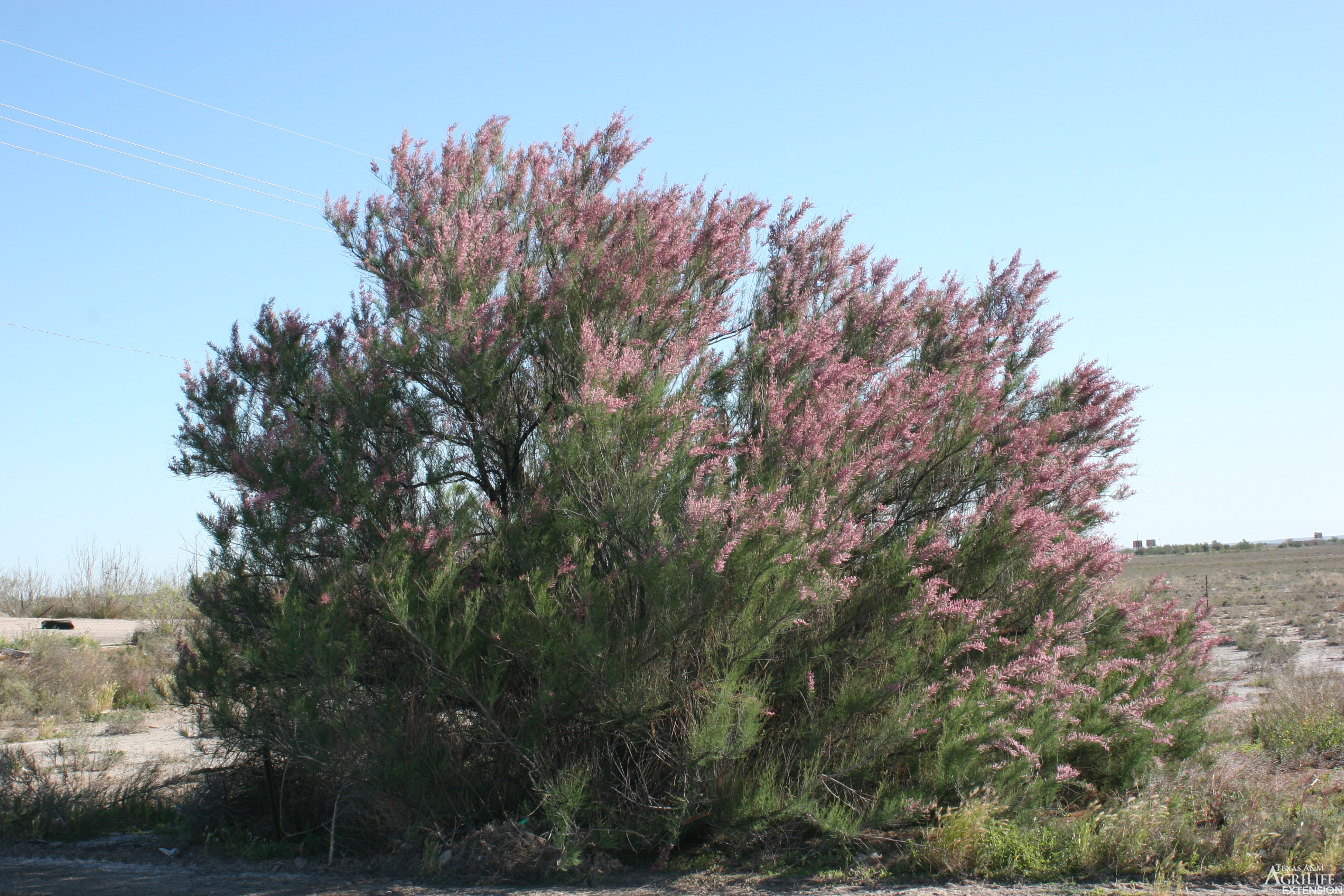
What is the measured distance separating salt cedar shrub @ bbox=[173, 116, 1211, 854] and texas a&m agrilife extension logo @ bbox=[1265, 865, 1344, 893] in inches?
52.0

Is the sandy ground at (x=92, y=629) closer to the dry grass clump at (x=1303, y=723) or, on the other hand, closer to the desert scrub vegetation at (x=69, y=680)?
the desert scrub vegetation at (x=69, y=680)

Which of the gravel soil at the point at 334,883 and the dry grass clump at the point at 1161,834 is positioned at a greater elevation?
the dry grass clump at the point at 1161,834

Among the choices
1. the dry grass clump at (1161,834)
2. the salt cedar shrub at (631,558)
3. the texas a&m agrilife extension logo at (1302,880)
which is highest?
the salt cedar shrub at (631,558)

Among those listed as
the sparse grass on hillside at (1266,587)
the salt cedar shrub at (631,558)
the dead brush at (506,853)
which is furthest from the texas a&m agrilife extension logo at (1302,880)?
the dead brush at (506,853)

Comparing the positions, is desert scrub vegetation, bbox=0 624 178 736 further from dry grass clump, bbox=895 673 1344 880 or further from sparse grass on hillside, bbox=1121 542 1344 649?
sparse grass on hillside, bbox=1121 542 1344 649

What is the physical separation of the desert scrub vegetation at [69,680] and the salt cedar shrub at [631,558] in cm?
949

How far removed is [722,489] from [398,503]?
2.44 m

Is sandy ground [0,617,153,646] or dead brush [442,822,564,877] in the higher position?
sandy ground [0,617,153,646]

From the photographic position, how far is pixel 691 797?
596 centimetres

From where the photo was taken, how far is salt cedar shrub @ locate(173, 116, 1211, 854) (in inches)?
230

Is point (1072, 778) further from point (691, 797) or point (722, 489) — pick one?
point (722, 489)

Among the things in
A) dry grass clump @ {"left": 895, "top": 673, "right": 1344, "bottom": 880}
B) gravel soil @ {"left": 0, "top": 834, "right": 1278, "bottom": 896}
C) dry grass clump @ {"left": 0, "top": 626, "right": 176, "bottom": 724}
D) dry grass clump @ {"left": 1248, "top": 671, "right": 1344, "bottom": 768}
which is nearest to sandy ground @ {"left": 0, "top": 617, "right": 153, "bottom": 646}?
dry grass clump @ {"left": 0, "top": 626, "right": 176, "bottom": 724}

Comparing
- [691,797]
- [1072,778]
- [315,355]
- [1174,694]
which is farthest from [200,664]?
[1174,694]

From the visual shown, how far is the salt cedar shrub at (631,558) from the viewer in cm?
585
